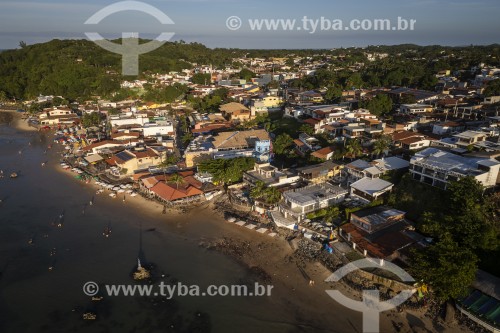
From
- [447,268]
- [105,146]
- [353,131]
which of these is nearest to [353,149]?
[353,131]

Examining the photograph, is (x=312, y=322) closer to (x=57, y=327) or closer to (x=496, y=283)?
(x=496, y=283)

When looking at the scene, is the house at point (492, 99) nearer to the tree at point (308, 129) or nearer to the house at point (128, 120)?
the tree at point (308, 129)

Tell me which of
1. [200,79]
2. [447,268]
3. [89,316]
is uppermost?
[200,79]

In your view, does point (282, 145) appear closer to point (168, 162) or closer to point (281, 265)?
point (168, 162)

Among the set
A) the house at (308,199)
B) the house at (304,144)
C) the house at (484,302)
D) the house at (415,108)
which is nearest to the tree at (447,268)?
the house at (484,302)

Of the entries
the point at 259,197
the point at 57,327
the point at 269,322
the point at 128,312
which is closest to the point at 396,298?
the point at 269,322

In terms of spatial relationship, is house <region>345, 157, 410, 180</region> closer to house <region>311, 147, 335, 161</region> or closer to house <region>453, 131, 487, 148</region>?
house <region>311, 147, 335, 161</region>

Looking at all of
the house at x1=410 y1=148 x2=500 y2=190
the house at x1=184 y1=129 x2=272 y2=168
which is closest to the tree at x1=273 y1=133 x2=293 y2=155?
the house at x1=184 y1=129 x2=272 y2=168
